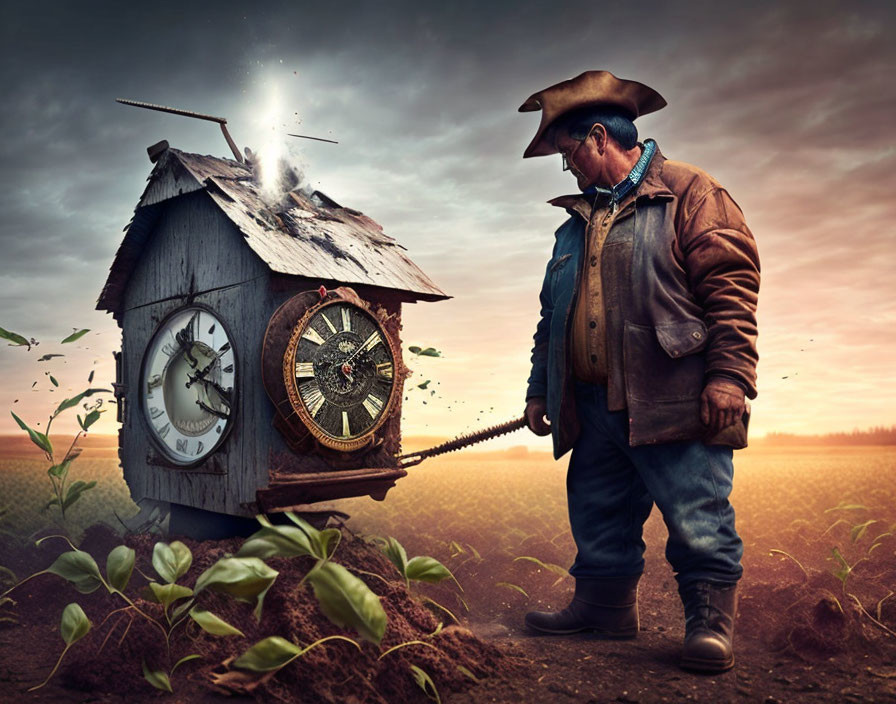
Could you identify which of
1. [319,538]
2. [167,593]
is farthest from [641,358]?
[167,593]

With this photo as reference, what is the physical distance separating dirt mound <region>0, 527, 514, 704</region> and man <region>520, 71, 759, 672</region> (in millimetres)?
931

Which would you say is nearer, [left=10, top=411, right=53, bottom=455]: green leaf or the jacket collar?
the jacket collar

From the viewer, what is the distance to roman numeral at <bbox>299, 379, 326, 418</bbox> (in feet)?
12.6

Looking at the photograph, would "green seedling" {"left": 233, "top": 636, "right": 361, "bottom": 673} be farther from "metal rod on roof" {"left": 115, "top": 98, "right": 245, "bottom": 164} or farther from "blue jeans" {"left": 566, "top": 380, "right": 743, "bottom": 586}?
"metal rod on roof" {"left": 115, "top": 98, "right": 245, "bottom": 164}

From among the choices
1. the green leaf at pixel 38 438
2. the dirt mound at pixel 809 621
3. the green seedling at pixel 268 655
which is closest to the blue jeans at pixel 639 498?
the dirt mound at pixel 809 621

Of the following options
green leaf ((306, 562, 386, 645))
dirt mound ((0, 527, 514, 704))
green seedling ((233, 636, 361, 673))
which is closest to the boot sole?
dirt mound ((0, 527, 514, 704))

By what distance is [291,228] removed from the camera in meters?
4.31

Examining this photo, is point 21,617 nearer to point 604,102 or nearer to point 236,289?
point 236,289

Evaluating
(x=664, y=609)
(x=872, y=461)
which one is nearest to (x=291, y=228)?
(x=664, y=609)

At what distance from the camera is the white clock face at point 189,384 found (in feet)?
13.5

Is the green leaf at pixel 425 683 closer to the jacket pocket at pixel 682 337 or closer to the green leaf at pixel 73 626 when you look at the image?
the green leaf at pixel 73 626

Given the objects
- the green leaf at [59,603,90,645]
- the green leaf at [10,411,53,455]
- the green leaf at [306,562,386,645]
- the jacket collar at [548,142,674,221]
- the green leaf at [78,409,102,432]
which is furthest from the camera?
the green leaf at [78,409,102,432]

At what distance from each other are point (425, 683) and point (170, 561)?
1.27 metres

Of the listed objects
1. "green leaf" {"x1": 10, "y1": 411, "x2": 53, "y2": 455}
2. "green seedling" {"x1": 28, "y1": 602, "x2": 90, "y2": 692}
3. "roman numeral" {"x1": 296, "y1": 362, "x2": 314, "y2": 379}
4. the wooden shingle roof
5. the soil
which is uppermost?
the wooden shingle roof
